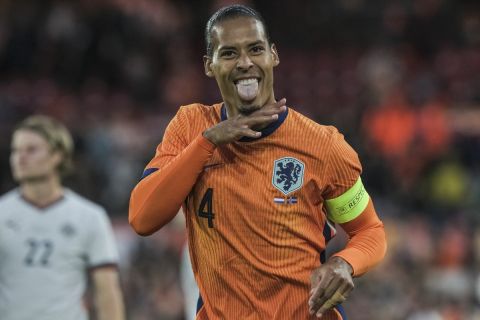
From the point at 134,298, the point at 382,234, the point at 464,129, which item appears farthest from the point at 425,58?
the point at 382,234

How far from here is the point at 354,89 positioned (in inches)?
526

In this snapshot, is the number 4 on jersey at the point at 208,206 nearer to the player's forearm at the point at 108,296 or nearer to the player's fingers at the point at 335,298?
the player's fingers at the point at 335,298

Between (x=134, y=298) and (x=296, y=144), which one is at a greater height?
(x=296, y=144)

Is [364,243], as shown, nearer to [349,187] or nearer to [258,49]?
[349,187]

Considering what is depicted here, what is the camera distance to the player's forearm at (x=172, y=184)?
3.59 meters

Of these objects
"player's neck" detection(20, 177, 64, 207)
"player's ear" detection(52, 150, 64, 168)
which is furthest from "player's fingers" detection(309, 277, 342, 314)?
"player's ear" detection(52, 150, 64, 168)

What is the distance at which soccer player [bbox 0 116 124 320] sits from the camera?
5.62 meters

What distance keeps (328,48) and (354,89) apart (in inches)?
53.0

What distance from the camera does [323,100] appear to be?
13.4 meters

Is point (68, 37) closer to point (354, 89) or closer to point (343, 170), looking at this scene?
point (354, 89)

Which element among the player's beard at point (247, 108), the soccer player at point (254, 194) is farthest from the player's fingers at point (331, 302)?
the player's beard at point (247, 108)

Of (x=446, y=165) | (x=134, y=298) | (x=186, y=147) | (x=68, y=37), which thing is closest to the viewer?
(x=186, y=147)

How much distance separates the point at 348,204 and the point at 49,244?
8.23ft

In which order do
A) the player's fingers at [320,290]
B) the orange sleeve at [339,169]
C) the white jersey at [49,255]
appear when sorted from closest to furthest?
the player's fingers at [320,290] < the orange sleeve at [339,169] < the white jersey at [49,255]
